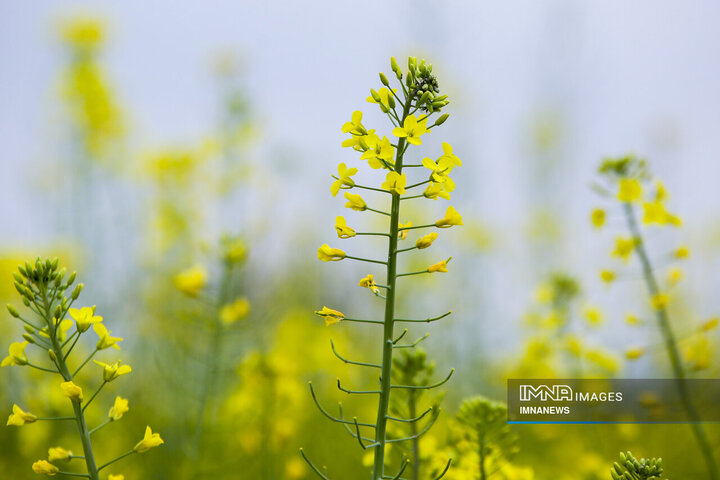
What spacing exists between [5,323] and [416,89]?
5.36 metres

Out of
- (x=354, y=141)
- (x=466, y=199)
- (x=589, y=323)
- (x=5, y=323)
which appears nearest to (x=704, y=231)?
(x=466, y=199)

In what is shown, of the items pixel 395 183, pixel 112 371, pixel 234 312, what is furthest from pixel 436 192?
pixel 234 312

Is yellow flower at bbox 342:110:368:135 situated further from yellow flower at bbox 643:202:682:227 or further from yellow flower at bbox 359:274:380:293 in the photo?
yellow flower at bbox 643:202:682:227

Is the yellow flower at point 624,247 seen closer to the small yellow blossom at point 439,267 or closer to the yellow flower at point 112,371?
the small yellow blossom at point 439,267

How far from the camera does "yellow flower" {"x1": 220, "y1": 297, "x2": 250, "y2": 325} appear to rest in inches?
142

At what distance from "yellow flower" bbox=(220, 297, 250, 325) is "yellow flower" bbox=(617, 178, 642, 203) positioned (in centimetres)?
237

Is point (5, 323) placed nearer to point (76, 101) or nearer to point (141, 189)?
point (141, 189)

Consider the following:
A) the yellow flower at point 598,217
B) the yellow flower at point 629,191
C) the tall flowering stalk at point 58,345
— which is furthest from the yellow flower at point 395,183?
the yellow flower at point 629,191

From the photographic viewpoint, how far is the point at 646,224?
10.8 feet

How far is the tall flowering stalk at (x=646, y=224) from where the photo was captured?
306 centimetres

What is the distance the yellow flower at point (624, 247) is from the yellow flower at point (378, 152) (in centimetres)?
189

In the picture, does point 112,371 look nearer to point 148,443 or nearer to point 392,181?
point 148,443

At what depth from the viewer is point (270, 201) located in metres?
6.72

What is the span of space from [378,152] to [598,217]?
1.93m
